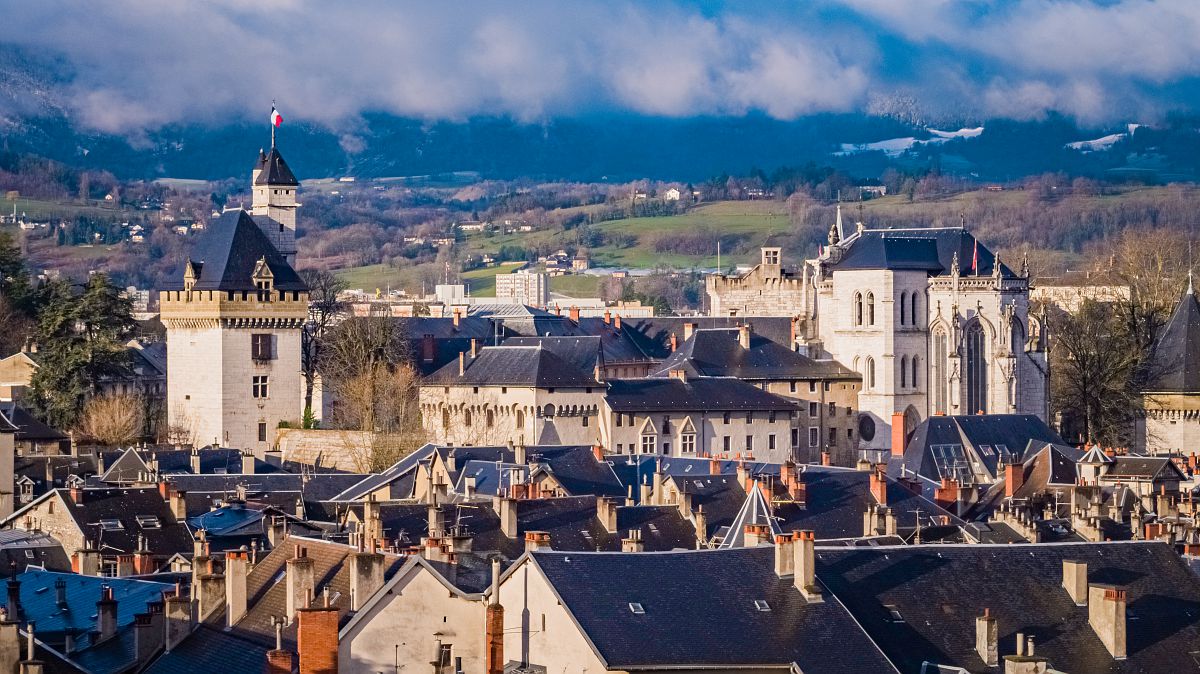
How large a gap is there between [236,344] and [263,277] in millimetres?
2762

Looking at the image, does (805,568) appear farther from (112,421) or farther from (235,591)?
(112,421)

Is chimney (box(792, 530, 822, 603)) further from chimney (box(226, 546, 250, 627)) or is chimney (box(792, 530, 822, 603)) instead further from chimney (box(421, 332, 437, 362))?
chimney (box(421, 332, 437, 362))

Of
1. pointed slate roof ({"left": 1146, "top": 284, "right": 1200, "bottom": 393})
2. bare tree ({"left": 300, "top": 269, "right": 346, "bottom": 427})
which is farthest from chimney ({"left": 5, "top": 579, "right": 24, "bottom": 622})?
pointed slate roof ({"left": 1146, "top": 284, "right": 1200, "bottom": 393})

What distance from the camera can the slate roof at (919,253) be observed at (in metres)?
111

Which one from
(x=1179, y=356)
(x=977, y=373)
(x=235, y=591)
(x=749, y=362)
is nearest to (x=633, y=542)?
(x=235, y=591)

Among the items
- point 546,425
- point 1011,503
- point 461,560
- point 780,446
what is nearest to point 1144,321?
point 780,446

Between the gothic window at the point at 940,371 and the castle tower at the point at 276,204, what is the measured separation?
2772 centimetres

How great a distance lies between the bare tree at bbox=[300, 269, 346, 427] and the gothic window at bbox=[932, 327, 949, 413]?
24876 millimetres

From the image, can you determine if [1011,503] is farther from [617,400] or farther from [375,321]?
[375,321]

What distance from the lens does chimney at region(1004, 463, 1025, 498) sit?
7356cm

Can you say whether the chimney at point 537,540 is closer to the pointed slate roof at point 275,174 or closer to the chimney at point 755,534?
the chimney at point 755,534

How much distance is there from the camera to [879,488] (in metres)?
64.0

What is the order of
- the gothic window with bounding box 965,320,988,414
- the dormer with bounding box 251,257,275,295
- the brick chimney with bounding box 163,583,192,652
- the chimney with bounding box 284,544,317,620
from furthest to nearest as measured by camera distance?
1. the gothic window with bounding box 965,320,988,414
2. the dormer with bounding box 251,257,275,295
3. the brick chimney with bounding box 163,583,192,652
4. the chimney with bounding box 284,544,317,620

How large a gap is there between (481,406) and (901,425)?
1560 cm
